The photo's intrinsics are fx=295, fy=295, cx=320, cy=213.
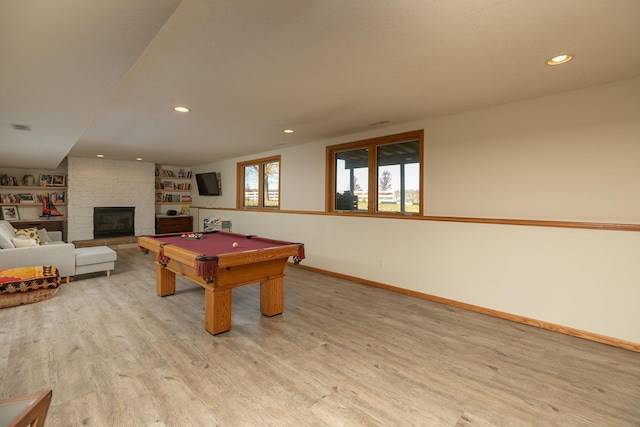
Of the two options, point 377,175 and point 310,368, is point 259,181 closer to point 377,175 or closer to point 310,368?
point 377,175

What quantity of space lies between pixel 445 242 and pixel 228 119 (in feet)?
10.8

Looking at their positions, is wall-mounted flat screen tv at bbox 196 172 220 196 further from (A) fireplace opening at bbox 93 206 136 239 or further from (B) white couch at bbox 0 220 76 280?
(B) white couch at bbox 0 220 76 280

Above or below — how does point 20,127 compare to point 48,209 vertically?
above

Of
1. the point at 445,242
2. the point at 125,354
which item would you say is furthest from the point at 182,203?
the point at 445,242

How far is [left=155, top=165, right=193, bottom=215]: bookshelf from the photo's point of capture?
8.87 meters

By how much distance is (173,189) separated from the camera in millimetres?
9047

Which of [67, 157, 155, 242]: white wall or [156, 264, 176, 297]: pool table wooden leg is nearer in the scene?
[156, 264, 176, 297]: pool table wooden leg

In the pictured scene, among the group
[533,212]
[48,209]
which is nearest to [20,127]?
[48,209]

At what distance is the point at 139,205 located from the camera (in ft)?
26.9

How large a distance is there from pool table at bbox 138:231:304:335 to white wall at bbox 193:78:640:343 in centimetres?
181

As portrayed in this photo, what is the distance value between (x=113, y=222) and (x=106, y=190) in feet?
2.85

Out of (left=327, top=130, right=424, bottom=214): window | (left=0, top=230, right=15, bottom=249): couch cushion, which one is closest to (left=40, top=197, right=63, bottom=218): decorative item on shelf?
(left=0, top=230, right=15, bottom=249): couch cushion

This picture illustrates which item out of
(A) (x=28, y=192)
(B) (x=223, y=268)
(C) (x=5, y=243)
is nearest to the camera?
(B) (x=223, y=268)

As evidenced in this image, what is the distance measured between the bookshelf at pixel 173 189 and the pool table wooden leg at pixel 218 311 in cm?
708
